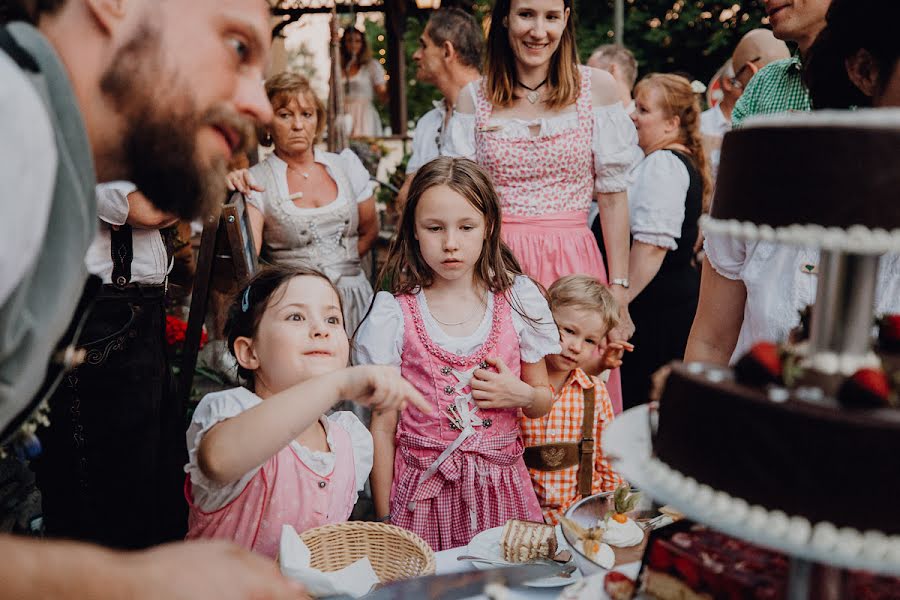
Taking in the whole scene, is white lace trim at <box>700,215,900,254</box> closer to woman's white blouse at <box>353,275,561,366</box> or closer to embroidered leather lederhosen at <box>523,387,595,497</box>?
woman's white blouse at <box>353,275,561,366</box>

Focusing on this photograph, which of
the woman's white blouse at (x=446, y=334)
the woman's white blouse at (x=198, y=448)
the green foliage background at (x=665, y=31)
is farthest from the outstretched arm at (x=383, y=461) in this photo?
the green foliage background at (x=665, y=31)

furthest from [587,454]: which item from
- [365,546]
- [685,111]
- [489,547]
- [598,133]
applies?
[685,111]

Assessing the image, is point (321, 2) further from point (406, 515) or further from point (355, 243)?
point (406, 515)

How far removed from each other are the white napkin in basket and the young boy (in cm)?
123

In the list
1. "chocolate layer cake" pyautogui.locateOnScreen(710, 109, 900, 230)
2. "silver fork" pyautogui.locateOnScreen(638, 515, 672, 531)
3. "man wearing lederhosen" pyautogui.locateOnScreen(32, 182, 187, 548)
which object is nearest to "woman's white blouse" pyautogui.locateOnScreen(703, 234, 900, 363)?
"silver fork" pyautogui.locateOnScreen(638, 515, 672, 531)

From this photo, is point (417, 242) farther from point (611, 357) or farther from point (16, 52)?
point (16, 52)

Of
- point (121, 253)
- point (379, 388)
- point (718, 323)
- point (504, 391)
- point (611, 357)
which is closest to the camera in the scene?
point (379, 388)

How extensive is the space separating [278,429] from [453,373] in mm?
1110

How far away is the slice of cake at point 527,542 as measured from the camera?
1746mm

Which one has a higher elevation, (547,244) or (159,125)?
(159,125)

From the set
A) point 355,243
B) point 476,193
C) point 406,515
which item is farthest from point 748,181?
point 355,243

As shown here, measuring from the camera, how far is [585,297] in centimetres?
311

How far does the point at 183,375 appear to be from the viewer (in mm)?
3119

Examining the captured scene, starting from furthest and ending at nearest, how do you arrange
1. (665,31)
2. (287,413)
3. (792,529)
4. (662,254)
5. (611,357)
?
(665,31), (662,254), (611,357), (287,413), (792,529)
